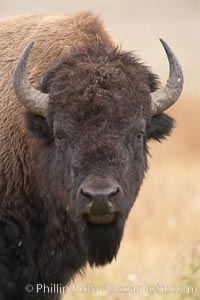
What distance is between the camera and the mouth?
7607 millimetres

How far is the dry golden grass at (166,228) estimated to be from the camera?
31.8 feet

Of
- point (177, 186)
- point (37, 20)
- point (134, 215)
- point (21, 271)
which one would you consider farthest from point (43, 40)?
point (177, 186)

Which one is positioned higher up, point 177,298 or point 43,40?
point 43,40

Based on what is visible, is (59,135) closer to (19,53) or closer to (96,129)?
(96,129)

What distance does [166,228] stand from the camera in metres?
15.2

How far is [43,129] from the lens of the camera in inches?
328

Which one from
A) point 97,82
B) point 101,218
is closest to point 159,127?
point 97,82

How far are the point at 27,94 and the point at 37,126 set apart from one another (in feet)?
0.93

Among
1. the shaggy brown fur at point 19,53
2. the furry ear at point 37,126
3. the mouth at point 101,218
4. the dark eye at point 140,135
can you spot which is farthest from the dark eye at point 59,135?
the mouth at point 101,218

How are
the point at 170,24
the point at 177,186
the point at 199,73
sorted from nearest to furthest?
the point at 177,186 < the point at 199,73 < the point at 170,24

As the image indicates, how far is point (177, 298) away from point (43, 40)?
2.51 m

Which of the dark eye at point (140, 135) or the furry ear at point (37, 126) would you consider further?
the furry ear at point (37, 126)

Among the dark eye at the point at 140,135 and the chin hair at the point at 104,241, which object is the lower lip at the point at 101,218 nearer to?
the chin hair at the point at 104,241

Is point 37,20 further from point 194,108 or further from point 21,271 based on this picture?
point 194,108
